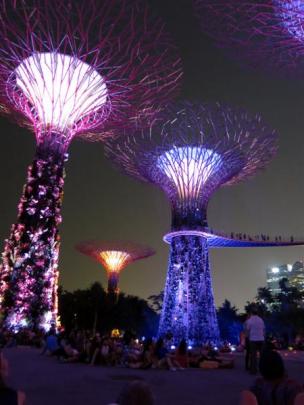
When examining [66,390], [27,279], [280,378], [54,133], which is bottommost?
[66,390]

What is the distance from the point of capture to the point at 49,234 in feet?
82.0

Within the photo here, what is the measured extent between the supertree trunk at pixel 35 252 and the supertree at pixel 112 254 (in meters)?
33.4

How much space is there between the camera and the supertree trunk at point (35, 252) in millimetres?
23344

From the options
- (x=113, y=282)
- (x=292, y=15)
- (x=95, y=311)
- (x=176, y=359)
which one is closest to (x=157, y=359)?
(x=176, y=359)

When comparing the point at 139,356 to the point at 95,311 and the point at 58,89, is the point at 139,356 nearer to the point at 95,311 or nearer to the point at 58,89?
the point at 58,89

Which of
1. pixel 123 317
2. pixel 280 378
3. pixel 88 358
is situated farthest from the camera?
pixel 123 317

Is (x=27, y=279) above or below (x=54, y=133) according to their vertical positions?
below

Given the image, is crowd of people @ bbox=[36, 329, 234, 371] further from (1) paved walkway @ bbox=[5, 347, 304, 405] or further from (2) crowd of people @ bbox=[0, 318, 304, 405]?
(1) paved walkway @ bbox=[5, 347, 304, 405]

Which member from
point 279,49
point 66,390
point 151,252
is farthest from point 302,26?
point 151,252

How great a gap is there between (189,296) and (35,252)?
496 inches

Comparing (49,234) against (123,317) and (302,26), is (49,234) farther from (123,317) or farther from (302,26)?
(123,317)

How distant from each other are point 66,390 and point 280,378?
228 inches

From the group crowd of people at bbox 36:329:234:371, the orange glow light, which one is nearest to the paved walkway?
crowd of people at bbox 36:329:234:371

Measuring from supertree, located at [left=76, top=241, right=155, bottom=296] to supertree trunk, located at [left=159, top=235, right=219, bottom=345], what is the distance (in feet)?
87.6
